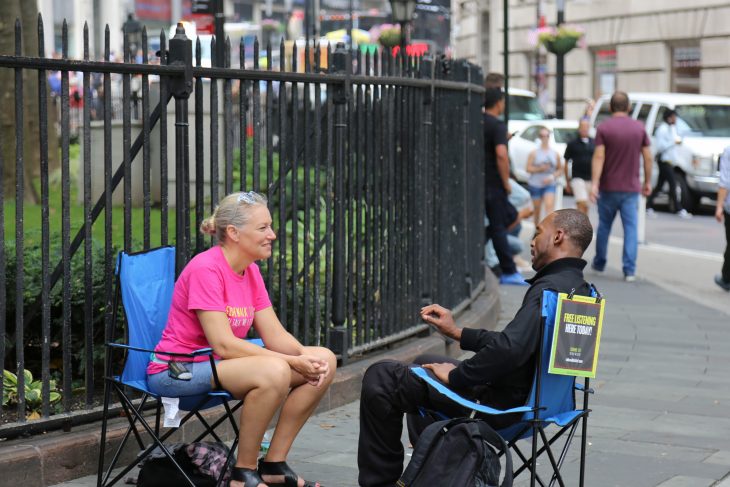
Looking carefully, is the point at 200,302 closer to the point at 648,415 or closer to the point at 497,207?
the point at 648,415

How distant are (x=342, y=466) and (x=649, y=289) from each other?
765cm

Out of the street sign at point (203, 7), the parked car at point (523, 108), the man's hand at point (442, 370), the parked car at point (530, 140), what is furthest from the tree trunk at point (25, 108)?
the parked car at point (523, 108)

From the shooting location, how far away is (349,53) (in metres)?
7.33

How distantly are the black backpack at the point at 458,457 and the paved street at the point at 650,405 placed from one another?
1.03m

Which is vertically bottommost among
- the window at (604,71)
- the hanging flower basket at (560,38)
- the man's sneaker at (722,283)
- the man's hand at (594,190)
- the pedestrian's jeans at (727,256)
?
the man's sneaker at (722,283)

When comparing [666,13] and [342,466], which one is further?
[666,13]

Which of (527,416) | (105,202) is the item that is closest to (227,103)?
(105,202)

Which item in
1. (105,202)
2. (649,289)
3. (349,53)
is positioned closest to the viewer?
(105,202)

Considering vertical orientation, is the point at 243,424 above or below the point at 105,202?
below

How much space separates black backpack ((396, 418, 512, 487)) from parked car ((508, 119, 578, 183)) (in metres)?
20.5

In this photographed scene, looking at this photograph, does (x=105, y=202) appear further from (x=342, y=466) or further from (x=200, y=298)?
(x=342, y=466)

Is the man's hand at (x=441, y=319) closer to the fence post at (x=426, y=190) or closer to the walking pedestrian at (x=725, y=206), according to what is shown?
the fence post at (x=426, y=190)

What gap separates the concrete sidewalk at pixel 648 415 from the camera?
19.8ft

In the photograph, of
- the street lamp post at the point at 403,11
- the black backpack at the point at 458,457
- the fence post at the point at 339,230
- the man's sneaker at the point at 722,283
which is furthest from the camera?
the street lamp post at the point at 403,11
